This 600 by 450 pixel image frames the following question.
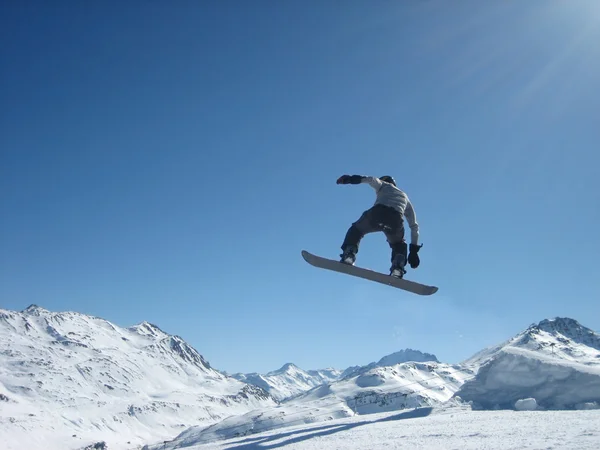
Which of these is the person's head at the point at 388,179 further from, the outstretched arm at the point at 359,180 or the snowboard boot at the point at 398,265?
the snowboard boot at the point at 398,265

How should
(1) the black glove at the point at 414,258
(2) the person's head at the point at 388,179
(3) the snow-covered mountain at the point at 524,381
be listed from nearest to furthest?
1. (1) the black glove at the point at 414,258
2. (2) the person's head at the point at 388,179
3. (3) the snow-covered mountain at the point at 524,381

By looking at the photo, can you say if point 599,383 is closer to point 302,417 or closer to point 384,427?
point 384,427

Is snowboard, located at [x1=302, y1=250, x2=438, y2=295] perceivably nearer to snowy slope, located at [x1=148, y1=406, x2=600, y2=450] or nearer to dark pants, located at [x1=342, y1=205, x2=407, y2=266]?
dark pants, located at [x1=342, y1=205, x2=407, y2=266]

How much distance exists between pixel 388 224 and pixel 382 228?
245mm

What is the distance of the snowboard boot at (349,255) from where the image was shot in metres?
10.7

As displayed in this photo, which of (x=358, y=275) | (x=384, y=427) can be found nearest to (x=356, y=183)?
(x=358, y=275)

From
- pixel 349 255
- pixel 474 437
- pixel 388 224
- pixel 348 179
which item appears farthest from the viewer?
pixel 349 255

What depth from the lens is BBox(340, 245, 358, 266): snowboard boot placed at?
10.7m

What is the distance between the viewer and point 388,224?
10.3m

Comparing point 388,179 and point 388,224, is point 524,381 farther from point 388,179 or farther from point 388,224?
point 388,224

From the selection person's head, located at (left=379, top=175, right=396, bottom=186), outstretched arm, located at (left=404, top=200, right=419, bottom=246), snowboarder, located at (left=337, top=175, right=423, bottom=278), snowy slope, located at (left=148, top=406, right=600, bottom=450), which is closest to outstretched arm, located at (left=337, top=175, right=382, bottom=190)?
snowboarder, located at (left=337, top=175, right=423, bottom=278)

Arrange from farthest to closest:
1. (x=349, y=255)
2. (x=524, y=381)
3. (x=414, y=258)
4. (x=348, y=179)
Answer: (x=524, y=381)
(x=349, y=255)
(x=414, y=258)
(x=348, y=179)

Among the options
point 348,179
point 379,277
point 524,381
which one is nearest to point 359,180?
point 348,179

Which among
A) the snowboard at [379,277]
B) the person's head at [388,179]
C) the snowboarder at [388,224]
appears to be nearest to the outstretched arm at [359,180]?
the snowboarder at [388,224]
